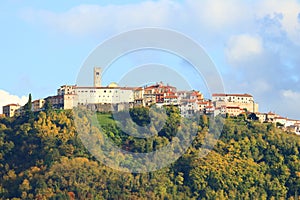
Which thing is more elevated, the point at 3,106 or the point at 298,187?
the point at 3,106

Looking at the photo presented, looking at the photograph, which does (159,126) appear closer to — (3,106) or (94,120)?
(94,120)

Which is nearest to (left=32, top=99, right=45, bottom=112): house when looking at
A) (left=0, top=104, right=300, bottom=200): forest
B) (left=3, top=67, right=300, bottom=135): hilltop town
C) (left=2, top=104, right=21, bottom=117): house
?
(left=3, top=67, right=300, bottom=135): hilltop town

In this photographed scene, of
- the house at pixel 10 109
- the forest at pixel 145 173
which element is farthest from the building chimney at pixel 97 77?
the house at pixel 10 109

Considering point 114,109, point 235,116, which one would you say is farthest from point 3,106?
point 235,116

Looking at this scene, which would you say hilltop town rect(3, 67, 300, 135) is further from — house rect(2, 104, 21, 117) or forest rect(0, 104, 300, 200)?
forest rect(0, 104, 300, 200)

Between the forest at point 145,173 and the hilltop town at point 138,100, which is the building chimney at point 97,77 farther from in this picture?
the forest at point 145,173

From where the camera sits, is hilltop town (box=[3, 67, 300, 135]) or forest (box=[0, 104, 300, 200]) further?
hilltop town (box=[3, 67, 300, 135])
